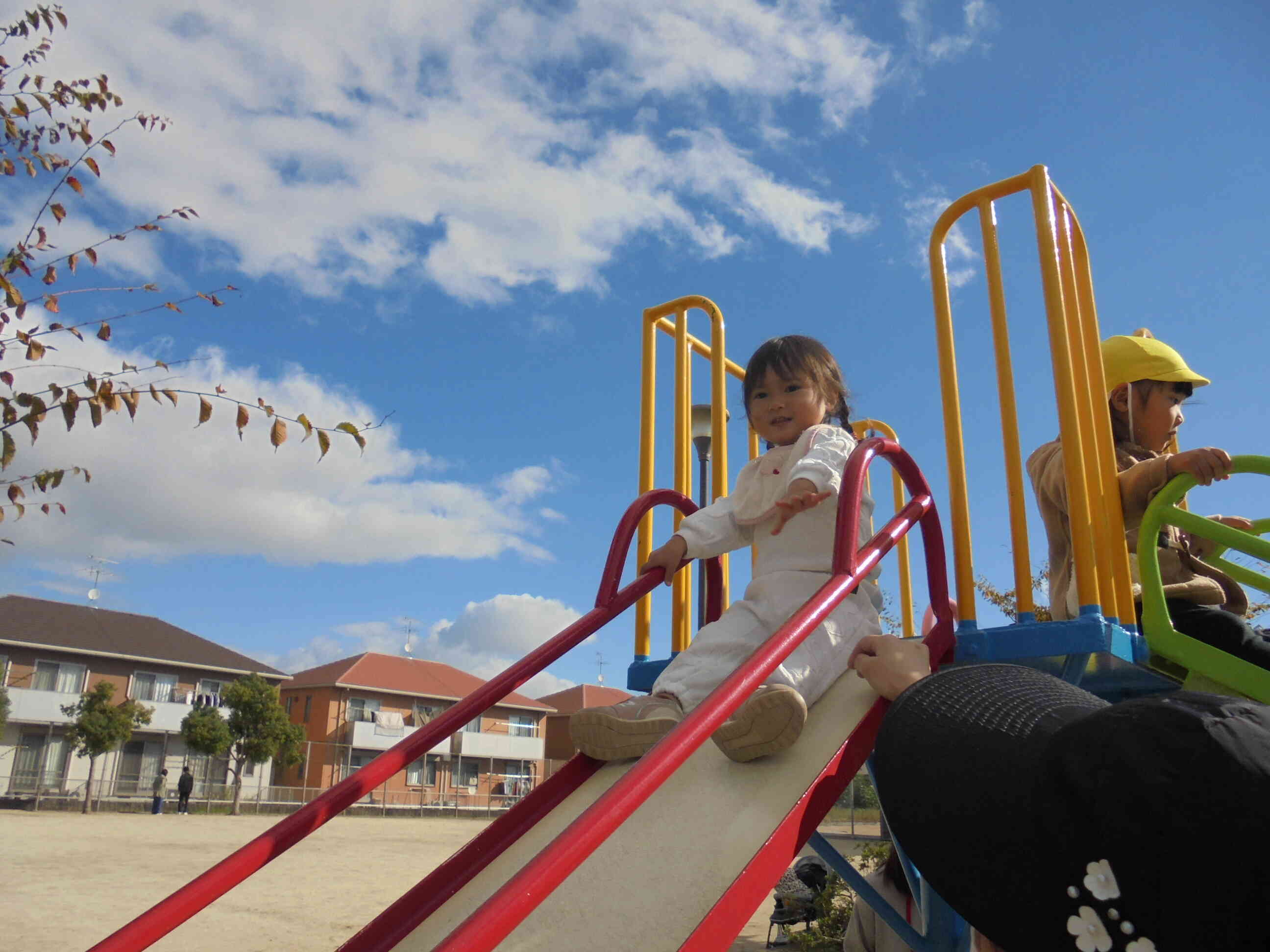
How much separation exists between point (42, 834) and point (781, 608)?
18.5 meters

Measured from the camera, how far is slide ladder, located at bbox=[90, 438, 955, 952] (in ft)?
4.91

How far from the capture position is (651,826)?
6.47ft

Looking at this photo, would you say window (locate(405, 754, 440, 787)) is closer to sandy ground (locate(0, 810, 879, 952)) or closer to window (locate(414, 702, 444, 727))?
window (locate(414, 702, 444, 727))

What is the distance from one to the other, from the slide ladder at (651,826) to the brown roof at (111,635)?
119 ft

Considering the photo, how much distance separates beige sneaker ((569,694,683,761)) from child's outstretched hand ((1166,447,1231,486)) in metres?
1.42

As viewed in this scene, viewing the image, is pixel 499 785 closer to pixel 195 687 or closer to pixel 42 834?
pixel 195 687

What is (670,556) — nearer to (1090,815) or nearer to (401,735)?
(1090,815)

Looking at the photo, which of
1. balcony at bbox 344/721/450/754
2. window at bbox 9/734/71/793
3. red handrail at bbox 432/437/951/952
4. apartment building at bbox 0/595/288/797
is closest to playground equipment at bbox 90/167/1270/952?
red handrail at bbox 432/437/951/952

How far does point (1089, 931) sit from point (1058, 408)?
199cm

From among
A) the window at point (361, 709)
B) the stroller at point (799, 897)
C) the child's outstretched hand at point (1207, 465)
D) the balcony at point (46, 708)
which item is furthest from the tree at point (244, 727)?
the child's outstretched hand at point (1207, 465)

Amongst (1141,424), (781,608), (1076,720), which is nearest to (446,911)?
(781,608)

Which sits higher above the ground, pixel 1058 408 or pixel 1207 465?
pixel 1058 408

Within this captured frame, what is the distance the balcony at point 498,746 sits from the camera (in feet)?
132

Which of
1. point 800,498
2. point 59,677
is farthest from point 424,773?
point 800,498
